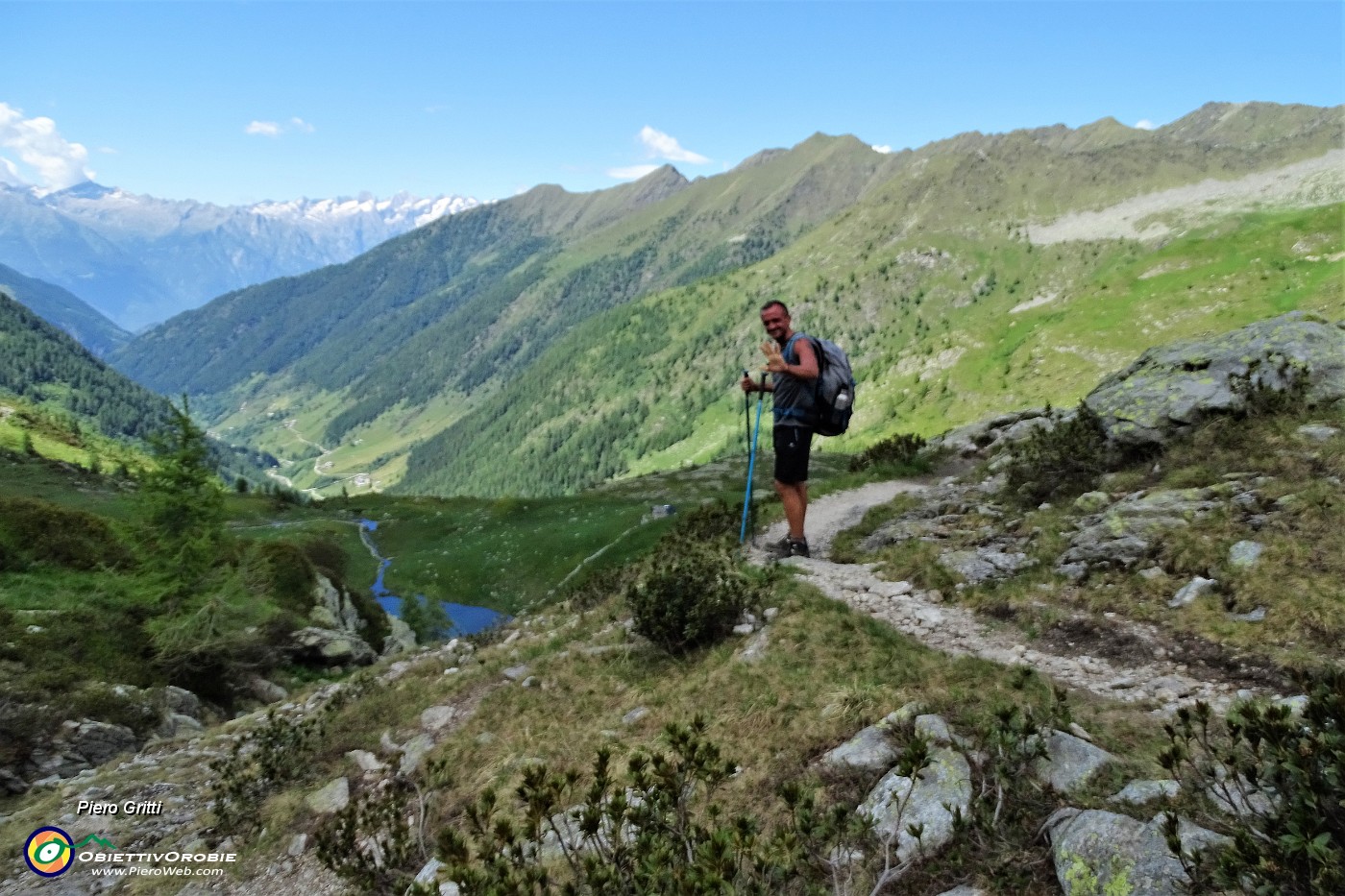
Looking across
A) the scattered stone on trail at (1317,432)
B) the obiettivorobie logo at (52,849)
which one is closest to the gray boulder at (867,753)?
the obiettivorobie logo at (52,849)

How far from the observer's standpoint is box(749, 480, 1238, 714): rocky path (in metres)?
7.29

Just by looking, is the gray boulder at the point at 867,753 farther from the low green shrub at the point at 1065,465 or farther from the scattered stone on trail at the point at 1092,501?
the low green shrub at the point at 1065,465

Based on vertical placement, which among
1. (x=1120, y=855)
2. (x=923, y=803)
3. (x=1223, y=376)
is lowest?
(x=923, y=803)

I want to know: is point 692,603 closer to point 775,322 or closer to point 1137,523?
point 775,322

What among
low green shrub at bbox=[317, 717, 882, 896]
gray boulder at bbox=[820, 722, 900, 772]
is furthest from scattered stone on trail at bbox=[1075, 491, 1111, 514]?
low green shrub at bbox=[317, 717, 882, 896]

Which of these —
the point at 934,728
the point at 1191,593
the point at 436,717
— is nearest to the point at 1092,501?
the point at 1191,593

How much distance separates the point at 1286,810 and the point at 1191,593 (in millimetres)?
6557

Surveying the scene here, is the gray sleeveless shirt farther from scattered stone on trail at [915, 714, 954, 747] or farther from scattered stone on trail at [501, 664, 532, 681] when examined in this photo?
scattered stone on trail at [915, 714, 954, 747]

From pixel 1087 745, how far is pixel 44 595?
2887 cm

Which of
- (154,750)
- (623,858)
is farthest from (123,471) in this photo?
(623,858)

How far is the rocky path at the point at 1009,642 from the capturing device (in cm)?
729

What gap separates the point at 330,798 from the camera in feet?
30.4

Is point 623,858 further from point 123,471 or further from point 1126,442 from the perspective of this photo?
point 123,471

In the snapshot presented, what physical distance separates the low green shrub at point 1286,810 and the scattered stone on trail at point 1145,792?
29 centimetres
